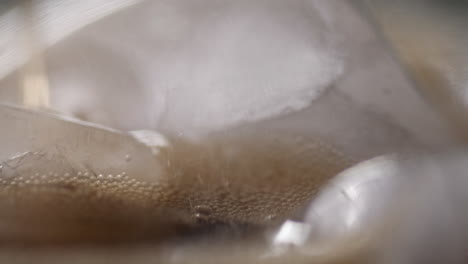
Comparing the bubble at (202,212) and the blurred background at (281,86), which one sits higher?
the blurred background at (281,86)

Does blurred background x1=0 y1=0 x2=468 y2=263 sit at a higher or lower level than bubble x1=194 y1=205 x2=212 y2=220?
higher

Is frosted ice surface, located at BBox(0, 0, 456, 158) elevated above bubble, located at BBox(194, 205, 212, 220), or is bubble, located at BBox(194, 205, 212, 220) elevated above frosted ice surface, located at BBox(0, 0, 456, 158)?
frosted ice surface, located at BBox(0, 0, 456, 158)

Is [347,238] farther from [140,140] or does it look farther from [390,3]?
[390,3]

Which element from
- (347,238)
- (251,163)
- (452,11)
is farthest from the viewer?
(452,11)

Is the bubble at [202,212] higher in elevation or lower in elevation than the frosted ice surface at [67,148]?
lower

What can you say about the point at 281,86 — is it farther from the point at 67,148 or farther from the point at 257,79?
the point at 67,148

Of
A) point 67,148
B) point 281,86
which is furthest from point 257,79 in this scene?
point 67,148

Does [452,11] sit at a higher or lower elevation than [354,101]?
higher

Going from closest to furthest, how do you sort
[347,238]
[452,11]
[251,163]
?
[347,238] < [251,163] < [452,11]

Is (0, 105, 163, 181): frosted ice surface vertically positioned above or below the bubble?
above

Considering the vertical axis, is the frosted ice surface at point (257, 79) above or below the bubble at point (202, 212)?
above

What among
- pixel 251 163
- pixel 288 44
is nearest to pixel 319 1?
pixel 288 44
